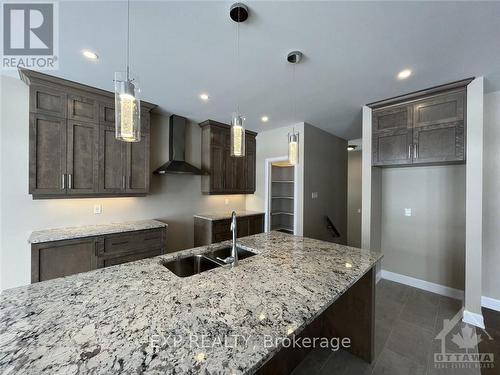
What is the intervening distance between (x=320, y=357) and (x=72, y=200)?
11.2ft

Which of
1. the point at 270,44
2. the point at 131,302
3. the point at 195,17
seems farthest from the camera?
the point at 270,44

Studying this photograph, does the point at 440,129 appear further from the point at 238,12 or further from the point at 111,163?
the point at 111,163

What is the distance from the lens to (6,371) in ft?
2.02

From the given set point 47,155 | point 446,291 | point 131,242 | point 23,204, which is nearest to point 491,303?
point 446,291

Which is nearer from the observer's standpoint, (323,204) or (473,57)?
(473,57)

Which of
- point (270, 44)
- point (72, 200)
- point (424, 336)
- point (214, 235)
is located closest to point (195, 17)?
point (270, 44)

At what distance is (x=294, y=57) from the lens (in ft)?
6.33

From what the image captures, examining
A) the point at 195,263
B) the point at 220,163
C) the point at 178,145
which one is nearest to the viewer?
the point at 195,263

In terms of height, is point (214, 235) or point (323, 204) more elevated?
point (323, 204)

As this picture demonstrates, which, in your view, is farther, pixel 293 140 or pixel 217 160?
pixel 217 160

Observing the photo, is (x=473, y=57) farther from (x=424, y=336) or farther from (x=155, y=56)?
(x=155, y=56)

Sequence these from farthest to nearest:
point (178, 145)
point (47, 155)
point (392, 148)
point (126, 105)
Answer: point (178, 145)
point (392, 148)
point (47, 155)
point (126, 105)

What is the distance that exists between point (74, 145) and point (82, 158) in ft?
0.55

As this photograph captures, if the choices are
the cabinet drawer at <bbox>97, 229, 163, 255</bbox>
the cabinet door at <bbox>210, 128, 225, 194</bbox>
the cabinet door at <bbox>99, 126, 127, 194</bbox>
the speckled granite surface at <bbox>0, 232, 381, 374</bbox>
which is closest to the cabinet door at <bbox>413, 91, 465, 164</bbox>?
the speckled granite surface at <bbox>0, 232, 381, 374</bbox>
